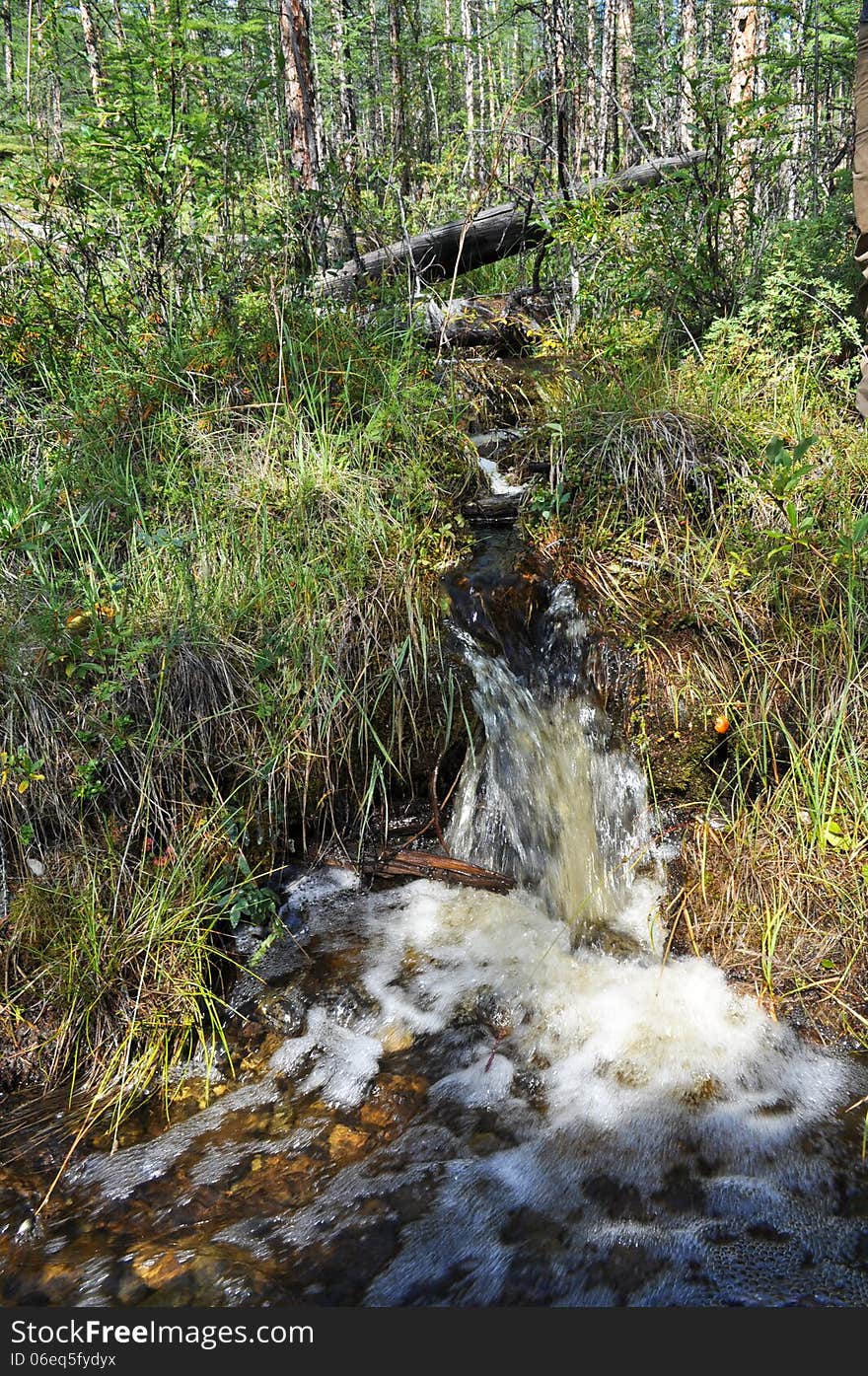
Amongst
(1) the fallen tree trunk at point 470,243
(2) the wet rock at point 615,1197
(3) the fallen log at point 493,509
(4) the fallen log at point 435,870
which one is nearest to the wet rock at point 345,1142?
(2) the wet rock at point 615,1197

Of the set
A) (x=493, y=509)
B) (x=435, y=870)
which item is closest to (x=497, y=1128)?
(x=435, y=870)

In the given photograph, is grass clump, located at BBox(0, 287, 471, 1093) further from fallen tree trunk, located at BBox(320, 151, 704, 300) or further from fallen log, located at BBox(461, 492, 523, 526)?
fallen tree trunk, located at BBox(320, 151, 704, 300)

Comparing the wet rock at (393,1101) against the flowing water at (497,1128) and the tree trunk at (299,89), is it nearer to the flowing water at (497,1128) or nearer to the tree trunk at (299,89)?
the flowing water at (497,1128)

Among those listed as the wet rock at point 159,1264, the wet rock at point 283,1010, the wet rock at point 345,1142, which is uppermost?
the wet rock at point 283,1010

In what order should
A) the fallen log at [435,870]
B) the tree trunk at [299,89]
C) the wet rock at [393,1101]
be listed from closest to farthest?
1. the wet rock at [393,1101]
2. the fallen log at [435,870]
3. the tree trunk at [299,89]

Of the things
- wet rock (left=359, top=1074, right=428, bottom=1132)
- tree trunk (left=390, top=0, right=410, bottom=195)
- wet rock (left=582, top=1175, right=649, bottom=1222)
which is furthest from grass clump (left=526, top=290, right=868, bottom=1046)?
tree trunk (left=390, top=0, right=410, bottom=195)

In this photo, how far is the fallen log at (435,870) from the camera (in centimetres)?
345

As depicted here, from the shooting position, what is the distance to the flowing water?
84.4 inches

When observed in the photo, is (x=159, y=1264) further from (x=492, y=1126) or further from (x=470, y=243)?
(x=470, y=243)

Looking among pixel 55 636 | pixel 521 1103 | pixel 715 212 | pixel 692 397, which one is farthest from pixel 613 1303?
pixel 715 212

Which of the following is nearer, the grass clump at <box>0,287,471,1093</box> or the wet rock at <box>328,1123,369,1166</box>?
the wet rock at <box>328,1123,369,1166</box>

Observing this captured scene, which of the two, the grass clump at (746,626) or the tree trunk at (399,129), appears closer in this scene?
the grass clump at (746,626)

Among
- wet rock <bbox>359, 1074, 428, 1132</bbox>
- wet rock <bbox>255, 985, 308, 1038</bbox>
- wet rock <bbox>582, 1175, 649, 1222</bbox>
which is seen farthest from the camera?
wet rock <bbox>255, 985, 308, 1038</bbox>

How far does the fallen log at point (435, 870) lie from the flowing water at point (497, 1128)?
0.05 meters
